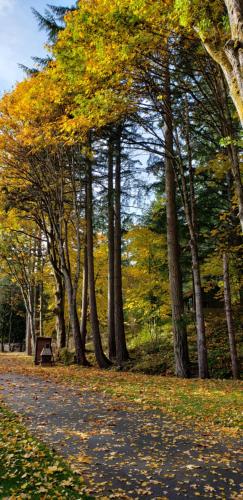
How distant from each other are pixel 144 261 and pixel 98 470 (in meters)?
14.3

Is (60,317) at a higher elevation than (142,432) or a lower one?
higher

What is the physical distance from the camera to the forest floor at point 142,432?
4.08 m

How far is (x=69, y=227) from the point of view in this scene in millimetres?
22516

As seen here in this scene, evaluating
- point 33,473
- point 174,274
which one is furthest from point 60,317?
point 33,473

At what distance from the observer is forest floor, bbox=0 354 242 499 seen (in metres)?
4.08

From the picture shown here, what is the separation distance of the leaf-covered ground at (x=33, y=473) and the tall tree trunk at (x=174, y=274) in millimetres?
7602

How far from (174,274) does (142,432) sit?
7343 mm

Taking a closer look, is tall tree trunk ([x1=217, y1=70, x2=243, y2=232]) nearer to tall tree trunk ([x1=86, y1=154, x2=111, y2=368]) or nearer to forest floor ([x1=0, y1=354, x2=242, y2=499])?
forest floor ([x1=0, y1=354, x2=242, y2=499])

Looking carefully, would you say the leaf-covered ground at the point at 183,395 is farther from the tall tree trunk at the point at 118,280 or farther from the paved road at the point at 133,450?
the tall tree trunk at the point at 118,280

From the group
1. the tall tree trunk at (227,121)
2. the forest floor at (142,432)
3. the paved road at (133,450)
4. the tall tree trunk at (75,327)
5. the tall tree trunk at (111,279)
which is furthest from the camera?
the tall tree trunk at (111,279)

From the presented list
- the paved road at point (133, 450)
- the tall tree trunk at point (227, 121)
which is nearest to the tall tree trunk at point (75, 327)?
the paved road at point (133, 450)

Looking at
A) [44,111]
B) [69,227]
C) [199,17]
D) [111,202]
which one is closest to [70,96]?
[44,111]

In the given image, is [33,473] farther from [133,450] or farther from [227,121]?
[227,121]

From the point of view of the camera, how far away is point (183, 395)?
29.3ft
